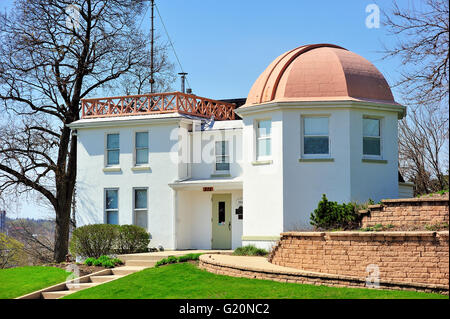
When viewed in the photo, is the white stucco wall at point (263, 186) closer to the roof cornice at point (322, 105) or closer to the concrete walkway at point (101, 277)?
the roof cornice at point (322, 105)

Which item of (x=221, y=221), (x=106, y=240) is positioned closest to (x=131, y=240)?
(x=106, y=240)

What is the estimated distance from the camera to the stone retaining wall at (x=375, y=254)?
15.5 meters

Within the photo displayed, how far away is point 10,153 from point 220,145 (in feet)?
34.6

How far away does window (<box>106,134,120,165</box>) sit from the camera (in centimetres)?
2928

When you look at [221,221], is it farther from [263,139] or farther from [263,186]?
[263,139]

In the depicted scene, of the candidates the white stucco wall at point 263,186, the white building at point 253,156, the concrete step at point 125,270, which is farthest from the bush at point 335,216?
the concrete step at point 125,270

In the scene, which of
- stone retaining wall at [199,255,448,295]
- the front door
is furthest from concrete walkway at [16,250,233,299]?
stone retaining wall at [199,255,448,295]

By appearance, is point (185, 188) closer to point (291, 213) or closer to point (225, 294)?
point (291, 213)

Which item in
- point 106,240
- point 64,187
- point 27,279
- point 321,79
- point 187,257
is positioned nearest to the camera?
point 187,257

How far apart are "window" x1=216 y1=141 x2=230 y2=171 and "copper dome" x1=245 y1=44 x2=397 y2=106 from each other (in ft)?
11.2

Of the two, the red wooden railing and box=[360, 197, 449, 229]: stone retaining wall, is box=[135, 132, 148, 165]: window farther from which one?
box=[360, 197, 449, 229]: stone retaining wall

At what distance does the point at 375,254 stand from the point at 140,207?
13.9m

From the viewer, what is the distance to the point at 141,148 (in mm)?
28750

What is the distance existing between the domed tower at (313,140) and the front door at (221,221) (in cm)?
303
